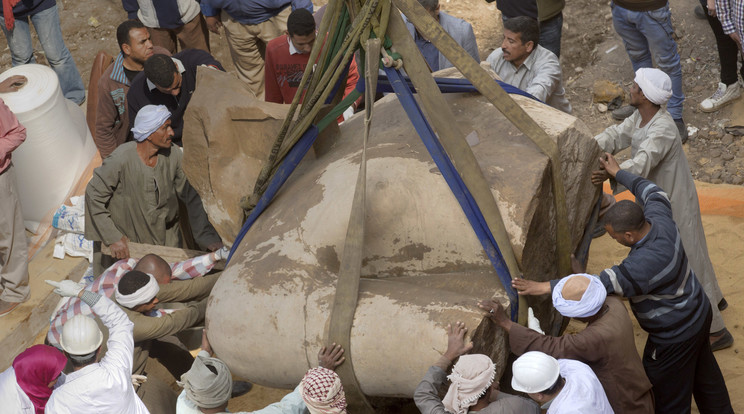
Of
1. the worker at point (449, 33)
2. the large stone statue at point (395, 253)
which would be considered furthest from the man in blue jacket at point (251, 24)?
the large stone statue at point (395, 253)

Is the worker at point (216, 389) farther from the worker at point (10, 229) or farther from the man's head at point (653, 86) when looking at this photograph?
the worker at point (10, 229)

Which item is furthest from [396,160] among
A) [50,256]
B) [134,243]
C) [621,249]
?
[50,256]

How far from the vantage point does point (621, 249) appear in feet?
19.7

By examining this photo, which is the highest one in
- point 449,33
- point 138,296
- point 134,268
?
point 449,33

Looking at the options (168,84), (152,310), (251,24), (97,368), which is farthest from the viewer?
(251,24)

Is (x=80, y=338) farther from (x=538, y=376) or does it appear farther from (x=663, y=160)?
(x=663, y=160)

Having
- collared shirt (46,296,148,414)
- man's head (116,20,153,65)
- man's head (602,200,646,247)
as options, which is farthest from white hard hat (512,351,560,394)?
man's head (116,20,153,65)

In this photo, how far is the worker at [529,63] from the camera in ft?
17.6

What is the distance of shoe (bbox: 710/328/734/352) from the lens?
5012 mm

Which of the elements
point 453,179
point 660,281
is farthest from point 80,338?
point 660,281

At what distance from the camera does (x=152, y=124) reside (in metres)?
5.11

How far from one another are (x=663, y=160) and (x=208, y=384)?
9.35 ft

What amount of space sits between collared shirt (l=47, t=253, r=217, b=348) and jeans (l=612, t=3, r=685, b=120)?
13.6 ft

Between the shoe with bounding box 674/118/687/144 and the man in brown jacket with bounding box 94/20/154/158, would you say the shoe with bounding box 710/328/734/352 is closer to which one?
Result: the shoe with bounding box 674/118/687/144
